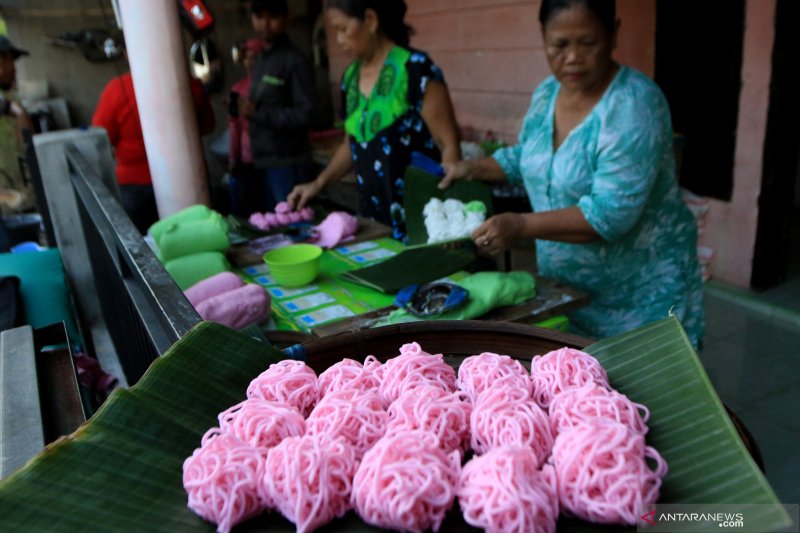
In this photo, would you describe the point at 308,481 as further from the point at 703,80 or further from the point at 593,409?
the point at 703,80

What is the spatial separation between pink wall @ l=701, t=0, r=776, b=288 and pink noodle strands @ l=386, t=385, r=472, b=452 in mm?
4063

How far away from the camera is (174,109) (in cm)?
324

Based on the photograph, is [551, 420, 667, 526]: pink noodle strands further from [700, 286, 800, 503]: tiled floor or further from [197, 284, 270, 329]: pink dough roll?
[700, 286, 800, 503]: tiled floor

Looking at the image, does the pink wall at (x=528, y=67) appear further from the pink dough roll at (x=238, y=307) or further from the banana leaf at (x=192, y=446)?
the banana leaf at (x=192, y=446)

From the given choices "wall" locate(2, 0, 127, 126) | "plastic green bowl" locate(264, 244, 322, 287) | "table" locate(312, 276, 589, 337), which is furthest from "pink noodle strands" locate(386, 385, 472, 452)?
"wall" locate(2, 0, 127, 126)

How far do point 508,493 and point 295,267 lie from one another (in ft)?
6.16

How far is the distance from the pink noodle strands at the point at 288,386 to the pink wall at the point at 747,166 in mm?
4145

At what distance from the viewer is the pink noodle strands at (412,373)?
1137 millimetres

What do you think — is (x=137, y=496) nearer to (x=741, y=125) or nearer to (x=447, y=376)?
(x=447, y=376)

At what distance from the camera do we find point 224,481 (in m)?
0.91

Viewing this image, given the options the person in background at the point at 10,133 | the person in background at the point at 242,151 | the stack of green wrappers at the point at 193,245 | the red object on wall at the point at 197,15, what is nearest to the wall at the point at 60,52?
the person in background at the point at 10,133

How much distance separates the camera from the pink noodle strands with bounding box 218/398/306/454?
1021 mm

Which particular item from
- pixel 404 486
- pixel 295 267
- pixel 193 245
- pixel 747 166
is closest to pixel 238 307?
pixel 295 267

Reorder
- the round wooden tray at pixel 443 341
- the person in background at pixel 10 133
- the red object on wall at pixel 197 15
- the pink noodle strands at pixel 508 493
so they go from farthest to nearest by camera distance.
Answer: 1. the person in background at pixel 10 133
2. the red object on wall at pixel 197 15
3. the round wooden tray at pixel 443 341
4. the pink noodle strands at pixel 508 493
